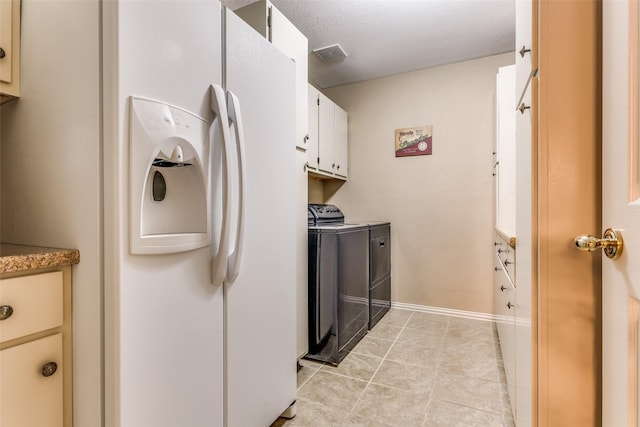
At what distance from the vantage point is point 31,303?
0.83 meters

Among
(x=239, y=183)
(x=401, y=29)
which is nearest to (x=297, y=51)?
(x=401, y=29)

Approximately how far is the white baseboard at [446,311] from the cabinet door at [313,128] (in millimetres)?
1732

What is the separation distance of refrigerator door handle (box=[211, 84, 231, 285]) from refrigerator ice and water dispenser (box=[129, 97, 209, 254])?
6 centimetres

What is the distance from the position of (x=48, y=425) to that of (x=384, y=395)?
59.1 inches

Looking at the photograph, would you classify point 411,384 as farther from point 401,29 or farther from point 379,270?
point 401,29

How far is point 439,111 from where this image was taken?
3205mm

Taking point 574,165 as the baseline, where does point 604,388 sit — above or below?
below

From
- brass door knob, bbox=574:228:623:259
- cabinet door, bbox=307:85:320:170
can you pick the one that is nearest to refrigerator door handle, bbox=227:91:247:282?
brass door knob, bbox=574:228:623:259

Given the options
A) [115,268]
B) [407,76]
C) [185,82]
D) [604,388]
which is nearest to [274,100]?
[185,82]

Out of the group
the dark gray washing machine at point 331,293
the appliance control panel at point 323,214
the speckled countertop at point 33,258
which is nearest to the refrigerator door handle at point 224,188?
the speckled countertop at point 33,258

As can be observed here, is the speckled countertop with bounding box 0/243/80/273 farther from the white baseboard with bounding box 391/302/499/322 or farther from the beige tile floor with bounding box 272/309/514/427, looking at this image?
the white baseboard with bounding box 391/302/499/322

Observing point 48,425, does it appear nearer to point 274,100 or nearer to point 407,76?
point 274,100

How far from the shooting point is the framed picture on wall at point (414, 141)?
3.27 metres

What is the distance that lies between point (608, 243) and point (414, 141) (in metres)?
2.78
